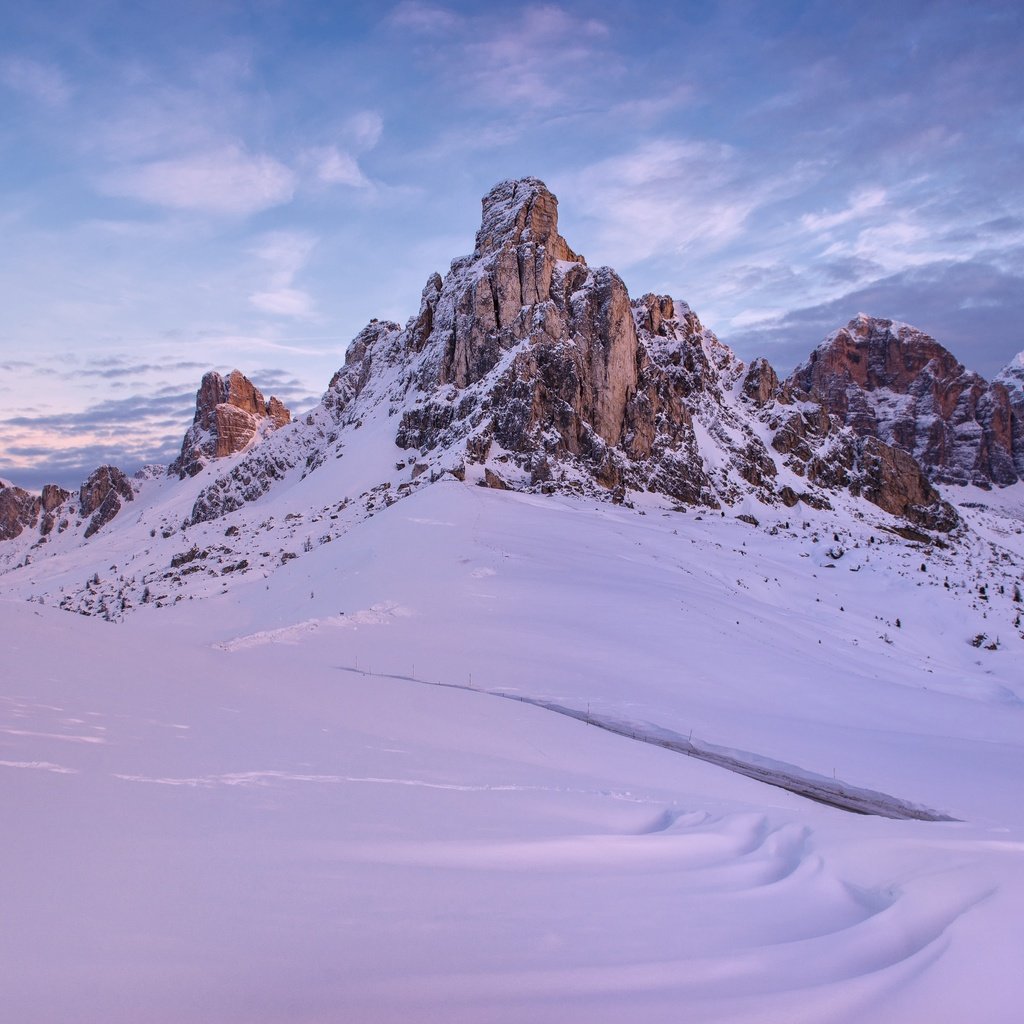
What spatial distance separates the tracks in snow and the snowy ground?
11 cm

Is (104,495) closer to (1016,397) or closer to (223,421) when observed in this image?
(223,421)

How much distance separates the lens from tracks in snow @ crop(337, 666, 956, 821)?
7559 millimetres

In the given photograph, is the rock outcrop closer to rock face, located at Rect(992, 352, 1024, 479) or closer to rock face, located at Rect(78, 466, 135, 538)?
rock face, located at Rect(78, 466, 135, 538)

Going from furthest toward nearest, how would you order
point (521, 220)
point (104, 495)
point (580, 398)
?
1. point (104, 495)
2. point (521, 220)
3. point (580, 398)

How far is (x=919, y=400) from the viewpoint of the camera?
396 feet

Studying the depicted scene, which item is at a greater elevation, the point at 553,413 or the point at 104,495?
the point at 553,413

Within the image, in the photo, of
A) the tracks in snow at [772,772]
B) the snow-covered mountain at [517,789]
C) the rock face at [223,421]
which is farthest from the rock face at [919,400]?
the tracks in snow at [772,772]

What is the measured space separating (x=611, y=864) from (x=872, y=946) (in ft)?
4.76

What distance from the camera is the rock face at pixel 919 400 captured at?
11750 centimetres

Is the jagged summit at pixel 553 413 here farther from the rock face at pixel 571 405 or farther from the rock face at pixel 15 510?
the rock face at pixel 15 510

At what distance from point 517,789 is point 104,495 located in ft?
354

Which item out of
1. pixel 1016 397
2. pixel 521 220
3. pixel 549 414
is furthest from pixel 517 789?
pixel 1016 397

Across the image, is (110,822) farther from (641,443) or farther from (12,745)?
(641,443)

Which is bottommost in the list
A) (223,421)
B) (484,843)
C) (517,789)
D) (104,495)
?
(517,789)
